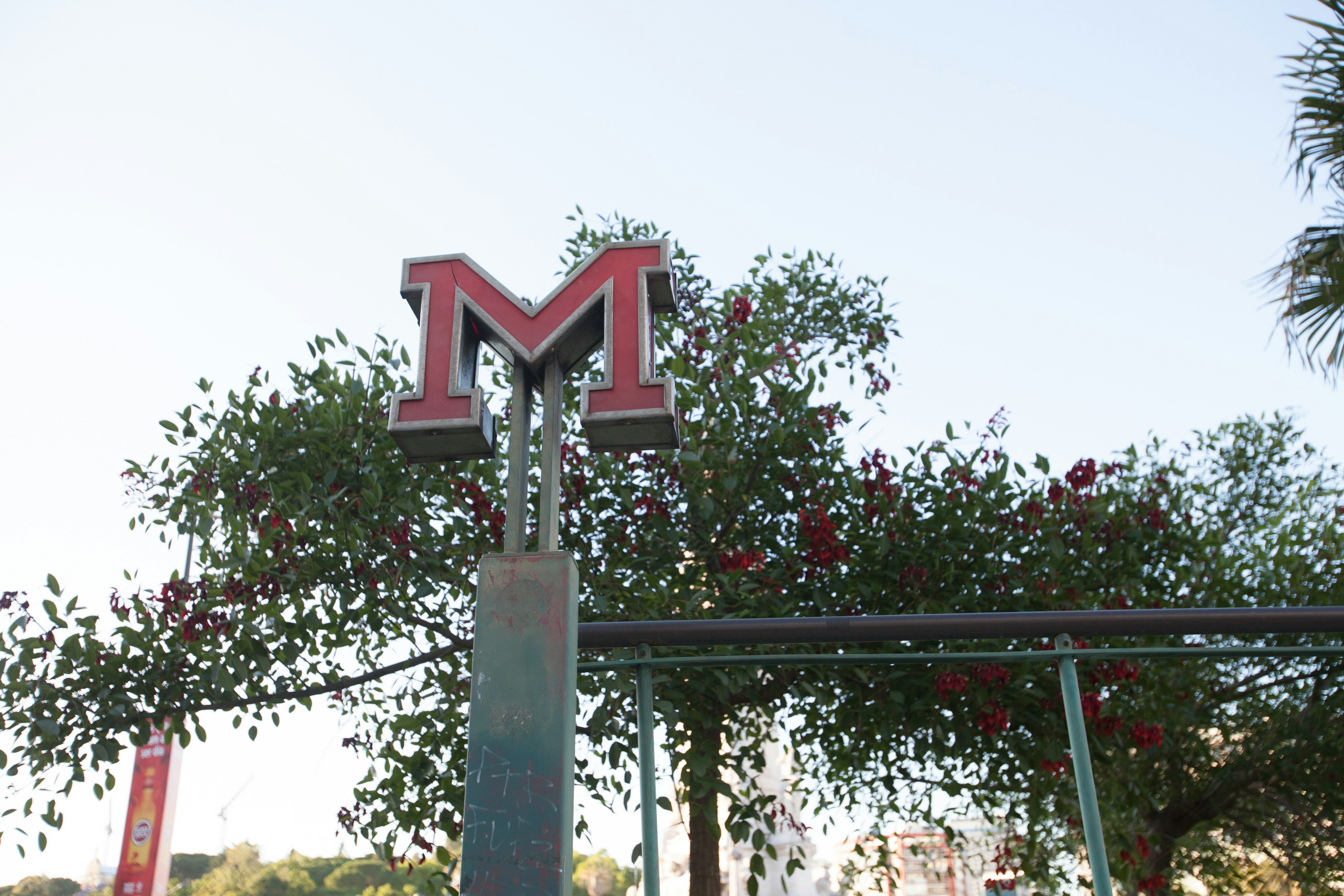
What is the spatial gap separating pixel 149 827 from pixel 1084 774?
24876 mm

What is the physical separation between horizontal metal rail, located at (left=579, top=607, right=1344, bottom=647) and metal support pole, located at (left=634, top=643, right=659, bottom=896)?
0.14 meters

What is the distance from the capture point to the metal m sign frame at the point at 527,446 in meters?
2.83

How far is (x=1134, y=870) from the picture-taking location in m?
7.75

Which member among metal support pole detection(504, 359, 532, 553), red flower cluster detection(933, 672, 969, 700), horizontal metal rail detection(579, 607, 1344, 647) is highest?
metal support pole detection(504, 359, 532, 553)

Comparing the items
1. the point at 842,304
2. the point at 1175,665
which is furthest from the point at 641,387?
the point at 842,304

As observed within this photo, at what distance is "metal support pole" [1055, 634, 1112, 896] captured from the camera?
2625 millimetres

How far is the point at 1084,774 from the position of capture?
2.65m

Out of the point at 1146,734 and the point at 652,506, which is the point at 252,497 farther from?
the point at 1146,734

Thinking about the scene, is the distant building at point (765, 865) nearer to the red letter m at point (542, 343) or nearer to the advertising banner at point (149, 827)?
the advertising banner at point (149, 827)

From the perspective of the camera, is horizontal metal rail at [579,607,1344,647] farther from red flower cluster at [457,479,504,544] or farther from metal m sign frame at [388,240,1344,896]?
red flower cluster at [457,479,504,544]

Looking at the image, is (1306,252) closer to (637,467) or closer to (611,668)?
(637,467)

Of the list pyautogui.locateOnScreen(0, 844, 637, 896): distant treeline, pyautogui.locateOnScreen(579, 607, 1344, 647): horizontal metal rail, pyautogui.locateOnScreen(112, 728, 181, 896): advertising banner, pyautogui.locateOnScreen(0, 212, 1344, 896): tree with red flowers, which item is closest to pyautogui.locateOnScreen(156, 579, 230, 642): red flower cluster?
pyautogui.locateOnScreen(0, 212, 1344, 896): tree with red flowers

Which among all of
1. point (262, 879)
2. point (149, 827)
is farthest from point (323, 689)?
point (262, 879)

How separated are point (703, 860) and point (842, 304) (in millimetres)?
5559
